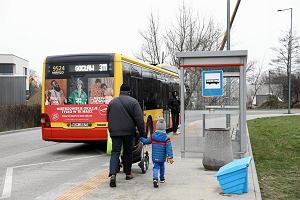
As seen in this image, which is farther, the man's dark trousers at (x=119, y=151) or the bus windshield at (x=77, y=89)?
the bus windshield at (x=77, y=89)

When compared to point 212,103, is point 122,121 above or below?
below

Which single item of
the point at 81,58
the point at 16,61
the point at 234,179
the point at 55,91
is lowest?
the point at 234,179

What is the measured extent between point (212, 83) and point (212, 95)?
11.8 inches

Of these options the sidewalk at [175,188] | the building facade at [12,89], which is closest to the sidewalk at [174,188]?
the sidewalk at [175,188]

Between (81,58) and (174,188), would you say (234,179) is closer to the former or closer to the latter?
(174,188)

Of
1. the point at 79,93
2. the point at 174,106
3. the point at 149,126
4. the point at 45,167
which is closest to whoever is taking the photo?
the point at 45,167

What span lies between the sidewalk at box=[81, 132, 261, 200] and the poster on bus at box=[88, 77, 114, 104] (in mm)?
3434

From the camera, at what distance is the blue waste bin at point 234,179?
670 centimetres

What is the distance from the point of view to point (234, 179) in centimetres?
675

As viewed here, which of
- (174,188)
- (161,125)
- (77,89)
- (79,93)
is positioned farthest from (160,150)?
(77,89)

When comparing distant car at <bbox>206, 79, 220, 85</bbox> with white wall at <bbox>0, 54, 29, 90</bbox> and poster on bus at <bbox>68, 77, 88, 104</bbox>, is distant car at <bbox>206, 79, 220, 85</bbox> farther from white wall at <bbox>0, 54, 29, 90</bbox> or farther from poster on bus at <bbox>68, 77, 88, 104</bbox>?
white wall at <bbox>0, 54, 29, 90</bbox>

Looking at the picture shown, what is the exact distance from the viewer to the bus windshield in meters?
12.1

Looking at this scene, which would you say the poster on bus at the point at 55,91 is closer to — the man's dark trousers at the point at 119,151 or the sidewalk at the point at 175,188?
the sidewalk at the point at 175,188

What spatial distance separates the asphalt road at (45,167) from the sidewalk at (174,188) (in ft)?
2.81
